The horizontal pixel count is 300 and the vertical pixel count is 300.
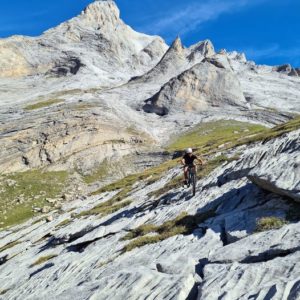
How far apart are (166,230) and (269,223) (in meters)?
7.48

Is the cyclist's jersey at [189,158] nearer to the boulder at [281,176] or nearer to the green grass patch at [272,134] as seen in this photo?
the boulder at [281,176]

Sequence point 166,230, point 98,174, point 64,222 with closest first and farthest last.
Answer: point 166,230, point 64,222, point 98,174

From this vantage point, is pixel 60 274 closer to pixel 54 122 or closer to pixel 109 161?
pixel 109 161

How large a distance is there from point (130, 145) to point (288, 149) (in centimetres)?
9213

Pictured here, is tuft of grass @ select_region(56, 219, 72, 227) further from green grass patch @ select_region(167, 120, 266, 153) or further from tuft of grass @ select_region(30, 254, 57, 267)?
green grass patch @ select_region(167, 120, 266, 153)

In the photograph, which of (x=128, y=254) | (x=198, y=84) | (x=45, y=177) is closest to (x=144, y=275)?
(x=128, y=254)

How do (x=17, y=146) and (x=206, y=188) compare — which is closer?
(x=206, y=188)

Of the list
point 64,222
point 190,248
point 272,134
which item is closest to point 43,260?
point 190,248

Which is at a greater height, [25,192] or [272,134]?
[272,134]

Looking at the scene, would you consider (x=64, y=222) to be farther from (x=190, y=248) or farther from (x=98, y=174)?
(x=98, y=174)

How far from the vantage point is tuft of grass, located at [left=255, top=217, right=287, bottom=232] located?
19.7 meters

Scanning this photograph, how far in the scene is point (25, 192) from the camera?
295ft

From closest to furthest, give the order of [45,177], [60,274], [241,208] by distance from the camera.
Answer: [241,208], [60,274], [45,177]

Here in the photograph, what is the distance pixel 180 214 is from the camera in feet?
92.3
